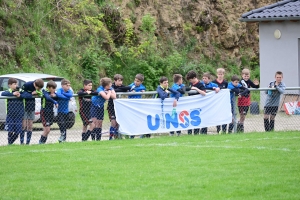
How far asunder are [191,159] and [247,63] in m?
25.1

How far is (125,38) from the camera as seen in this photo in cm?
3316

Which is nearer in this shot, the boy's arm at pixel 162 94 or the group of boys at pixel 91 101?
the group of boys at pixel 91 101

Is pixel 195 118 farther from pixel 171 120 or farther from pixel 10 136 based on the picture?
pixel 10 136

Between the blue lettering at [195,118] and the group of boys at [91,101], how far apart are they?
34 cm

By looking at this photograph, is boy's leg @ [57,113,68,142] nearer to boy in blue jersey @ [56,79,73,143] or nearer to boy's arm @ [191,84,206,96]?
boy in blue jersey @ [56,79,73,143]

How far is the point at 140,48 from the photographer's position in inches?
1282

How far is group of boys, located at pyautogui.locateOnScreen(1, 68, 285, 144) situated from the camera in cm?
1697

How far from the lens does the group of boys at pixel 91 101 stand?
17.0 m

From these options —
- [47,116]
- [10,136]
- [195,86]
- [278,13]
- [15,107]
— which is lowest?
[10,136]

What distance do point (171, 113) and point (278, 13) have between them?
33.7ft

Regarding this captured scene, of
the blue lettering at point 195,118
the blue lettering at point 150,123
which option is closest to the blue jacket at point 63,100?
the blue lettering at point 150,123

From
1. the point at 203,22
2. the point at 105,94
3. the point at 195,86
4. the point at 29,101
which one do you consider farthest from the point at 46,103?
the point at 203,22

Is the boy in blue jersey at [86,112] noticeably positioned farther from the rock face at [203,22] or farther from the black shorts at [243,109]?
the rock face at [203,22]

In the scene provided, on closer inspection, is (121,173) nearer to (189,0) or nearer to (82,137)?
(82,137)
